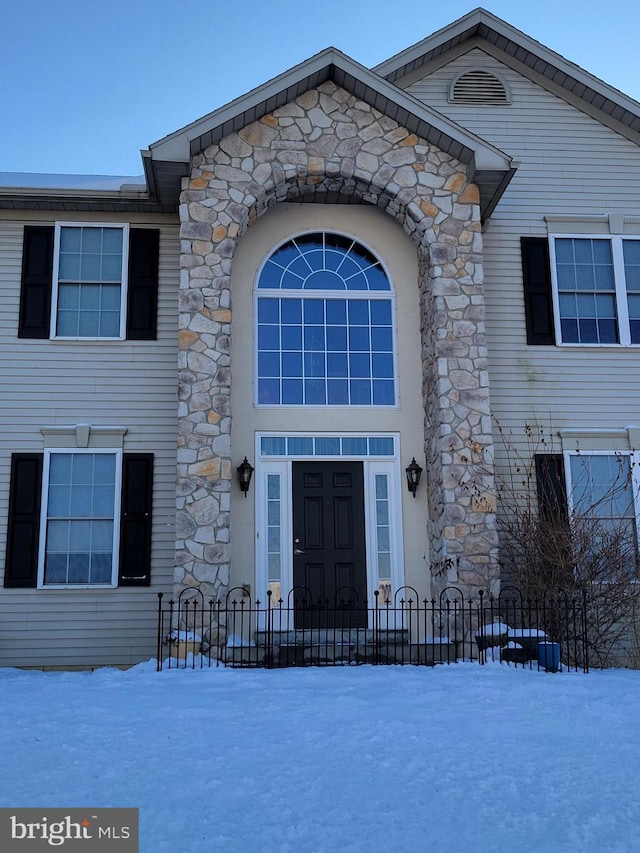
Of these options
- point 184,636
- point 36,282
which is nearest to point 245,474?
point 184,636

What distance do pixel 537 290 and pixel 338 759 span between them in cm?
838

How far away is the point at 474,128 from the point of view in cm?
1328

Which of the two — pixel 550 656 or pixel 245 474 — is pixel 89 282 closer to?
pixel 245 474

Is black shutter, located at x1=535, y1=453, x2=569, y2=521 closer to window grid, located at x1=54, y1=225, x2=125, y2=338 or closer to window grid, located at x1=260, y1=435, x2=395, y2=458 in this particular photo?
window grid, located at x1=260, y1=435, x2=395, y2=458

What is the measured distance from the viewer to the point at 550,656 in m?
9.62

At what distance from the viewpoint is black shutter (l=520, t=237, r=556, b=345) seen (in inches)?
494

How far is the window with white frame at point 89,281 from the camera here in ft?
39.6

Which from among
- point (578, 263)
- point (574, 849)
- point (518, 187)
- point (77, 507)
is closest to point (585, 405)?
point (578, 263)

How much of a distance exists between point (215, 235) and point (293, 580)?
179 inches

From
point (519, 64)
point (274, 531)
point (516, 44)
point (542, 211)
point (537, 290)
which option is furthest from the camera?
point (519, 64)

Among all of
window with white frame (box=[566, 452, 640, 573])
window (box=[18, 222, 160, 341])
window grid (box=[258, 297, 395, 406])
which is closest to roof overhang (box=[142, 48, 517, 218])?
window (box=[18, 222, 160, 341])

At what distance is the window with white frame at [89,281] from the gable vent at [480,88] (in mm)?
5519

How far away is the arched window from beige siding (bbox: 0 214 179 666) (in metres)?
1.35

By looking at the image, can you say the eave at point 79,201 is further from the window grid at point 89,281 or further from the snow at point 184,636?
the snow at point 184,636
